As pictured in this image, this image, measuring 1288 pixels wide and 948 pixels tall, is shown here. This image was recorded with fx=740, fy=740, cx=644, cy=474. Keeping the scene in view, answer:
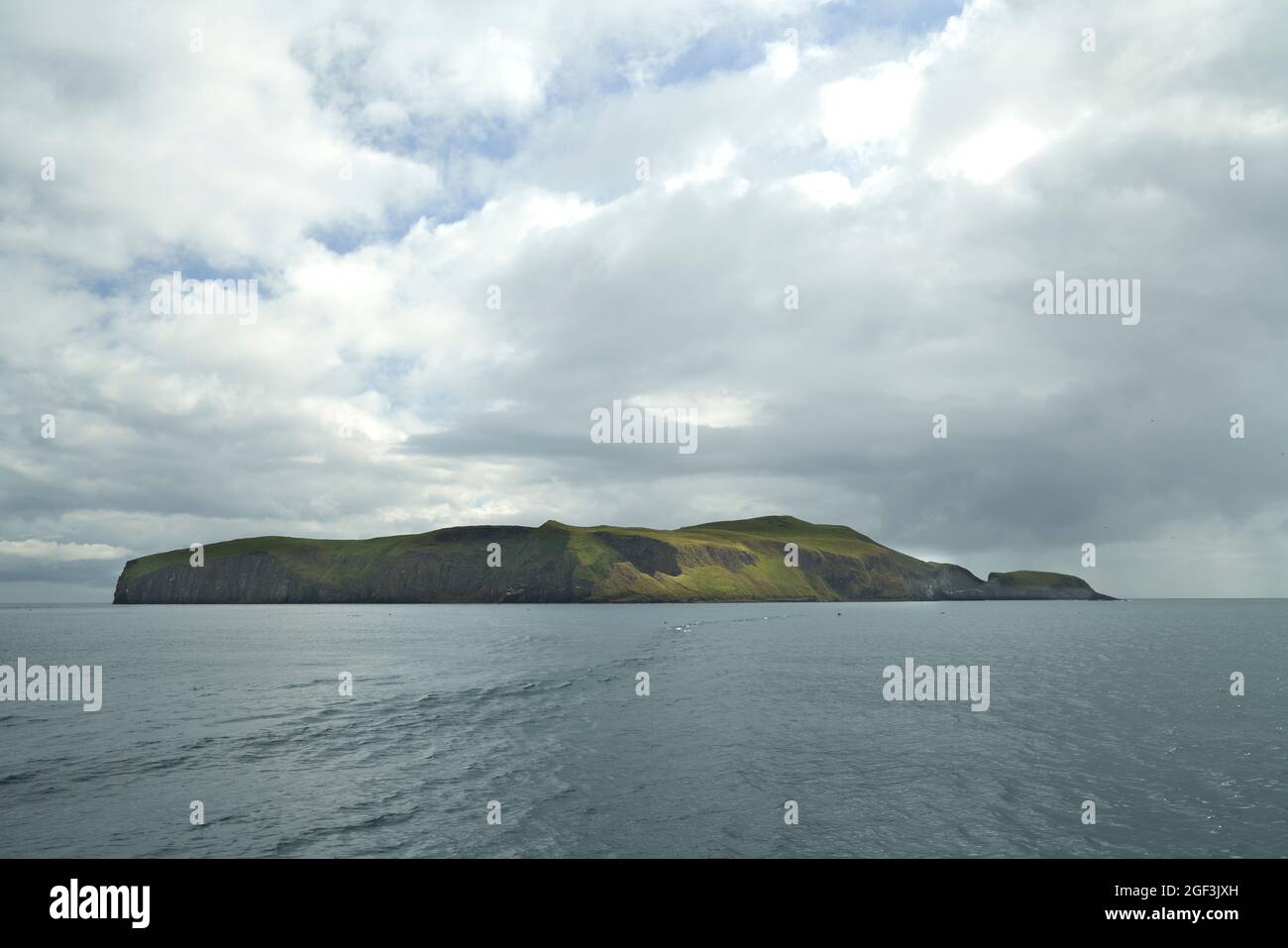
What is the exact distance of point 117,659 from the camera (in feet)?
313

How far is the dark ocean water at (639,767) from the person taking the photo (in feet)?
84.7

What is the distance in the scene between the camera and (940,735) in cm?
4481

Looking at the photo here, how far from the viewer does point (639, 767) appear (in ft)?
117

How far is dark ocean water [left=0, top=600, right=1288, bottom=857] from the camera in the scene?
84.7 feet
